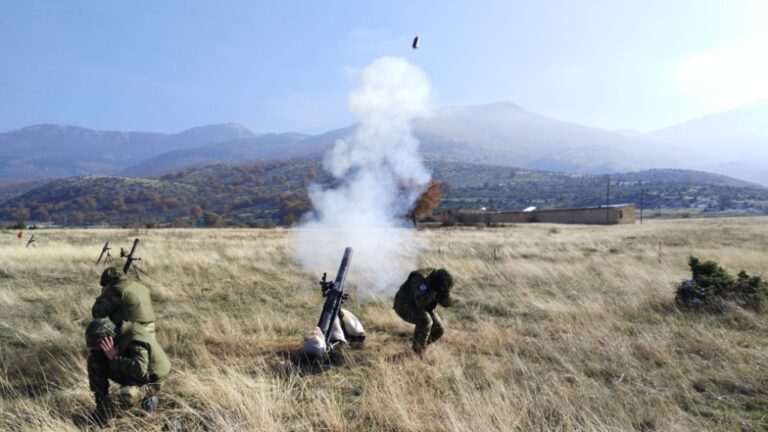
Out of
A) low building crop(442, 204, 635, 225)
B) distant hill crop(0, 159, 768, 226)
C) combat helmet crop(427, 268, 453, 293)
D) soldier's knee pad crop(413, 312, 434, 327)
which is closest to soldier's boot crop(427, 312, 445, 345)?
soldier's knee pad crop(413, 312, 434, 327)

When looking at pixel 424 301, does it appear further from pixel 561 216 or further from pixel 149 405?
pixel 561 216

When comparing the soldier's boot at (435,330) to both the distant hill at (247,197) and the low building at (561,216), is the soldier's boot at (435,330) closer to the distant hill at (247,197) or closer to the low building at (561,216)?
the low building at (561,216)

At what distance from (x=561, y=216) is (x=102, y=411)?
57.6m

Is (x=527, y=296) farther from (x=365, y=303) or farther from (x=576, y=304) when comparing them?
(x=365, y=303)

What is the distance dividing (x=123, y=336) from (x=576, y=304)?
28.3 ft

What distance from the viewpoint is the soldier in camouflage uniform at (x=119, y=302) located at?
15.7 feet

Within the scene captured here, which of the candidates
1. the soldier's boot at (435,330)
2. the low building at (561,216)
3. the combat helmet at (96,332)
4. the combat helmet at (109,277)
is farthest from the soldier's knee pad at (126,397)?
the low building at (561,216)

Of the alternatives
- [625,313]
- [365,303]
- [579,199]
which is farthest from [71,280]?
[579,199]

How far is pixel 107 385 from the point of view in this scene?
15.5ft

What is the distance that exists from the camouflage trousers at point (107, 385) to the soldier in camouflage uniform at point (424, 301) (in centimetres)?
363

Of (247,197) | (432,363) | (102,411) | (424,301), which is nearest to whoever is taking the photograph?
(102,411)

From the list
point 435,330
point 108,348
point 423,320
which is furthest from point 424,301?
point 108,348

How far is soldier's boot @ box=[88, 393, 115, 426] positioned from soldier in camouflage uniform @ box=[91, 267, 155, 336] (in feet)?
2.39

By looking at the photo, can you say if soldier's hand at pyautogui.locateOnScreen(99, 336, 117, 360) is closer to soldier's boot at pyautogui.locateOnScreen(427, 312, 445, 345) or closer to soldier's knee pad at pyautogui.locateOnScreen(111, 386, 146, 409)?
soldier's knee pad at pyautogui.locateOnScreen(111, 386, 146, 409)
